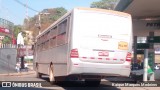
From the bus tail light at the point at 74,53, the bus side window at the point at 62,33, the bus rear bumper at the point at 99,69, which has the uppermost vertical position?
the bus side window at the point at 62,33

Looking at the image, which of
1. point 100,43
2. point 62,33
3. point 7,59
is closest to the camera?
point 100,43

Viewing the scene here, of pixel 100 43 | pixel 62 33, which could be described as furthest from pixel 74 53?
pixel 62 33

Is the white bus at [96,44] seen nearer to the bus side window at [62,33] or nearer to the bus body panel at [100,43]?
the bus body panel at [100,43]

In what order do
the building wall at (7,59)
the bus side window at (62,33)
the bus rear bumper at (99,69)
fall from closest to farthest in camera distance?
the bus rear bumper at (99,69) < the bus side window at (62,33) < the building wall at (7,59)

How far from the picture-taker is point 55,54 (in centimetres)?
1620

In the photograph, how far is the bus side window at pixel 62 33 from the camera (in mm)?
14602

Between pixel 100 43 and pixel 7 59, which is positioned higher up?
pixel 100 43

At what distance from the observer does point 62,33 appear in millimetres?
15047

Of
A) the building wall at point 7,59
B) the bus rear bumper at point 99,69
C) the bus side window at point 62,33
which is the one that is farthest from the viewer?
the building wall at point 7,59

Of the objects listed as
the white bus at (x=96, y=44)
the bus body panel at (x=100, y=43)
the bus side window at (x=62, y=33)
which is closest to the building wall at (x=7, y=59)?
the bus side window at (x=62, y=33)

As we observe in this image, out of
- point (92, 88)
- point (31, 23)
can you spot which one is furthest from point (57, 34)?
point (31, 23)

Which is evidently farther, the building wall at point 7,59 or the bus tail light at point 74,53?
the building wall at point 7,59

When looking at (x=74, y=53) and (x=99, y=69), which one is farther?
(x=99, y=69)

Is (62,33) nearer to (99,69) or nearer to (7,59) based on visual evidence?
(99,69)
